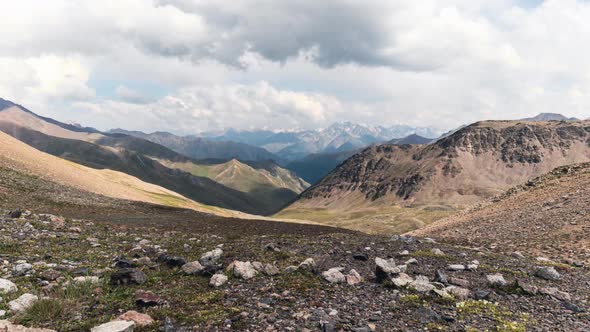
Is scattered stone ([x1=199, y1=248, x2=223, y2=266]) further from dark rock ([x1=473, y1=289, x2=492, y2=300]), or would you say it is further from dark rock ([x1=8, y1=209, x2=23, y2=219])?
dark rock ([x1=8, y1=209, x2=23, y2=219])

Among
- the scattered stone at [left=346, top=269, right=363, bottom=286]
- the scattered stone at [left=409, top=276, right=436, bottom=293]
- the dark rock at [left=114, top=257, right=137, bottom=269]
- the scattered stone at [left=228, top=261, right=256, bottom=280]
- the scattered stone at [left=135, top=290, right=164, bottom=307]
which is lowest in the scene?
the dark rock at [left=114, top=257, right=137, bottom=269]

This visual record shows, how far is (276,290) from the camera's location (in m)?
14.2

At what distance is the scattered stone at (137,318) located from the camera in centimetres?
1072

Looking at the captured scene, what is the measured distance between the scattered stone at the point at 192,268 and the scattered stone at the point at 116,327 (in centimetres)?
598

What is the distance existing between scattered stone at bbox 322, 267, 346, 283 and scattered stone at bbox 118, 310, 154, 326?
297 inches

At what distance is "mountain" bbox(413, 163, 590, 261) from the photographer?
28.1 m

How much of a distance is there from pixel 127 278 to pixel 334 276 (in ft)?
29.3

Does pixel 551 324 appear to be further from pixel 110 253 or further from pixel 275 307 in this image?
pixel 110 253

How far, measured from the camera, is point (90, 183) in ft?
264

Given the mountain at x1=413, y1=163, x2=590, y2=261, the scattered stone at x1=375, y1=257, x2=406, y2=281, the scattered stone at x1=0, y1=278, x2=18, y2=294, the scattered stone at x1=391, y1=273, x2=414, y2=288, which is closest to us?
the scattered stone at x1=0, y1=278, x2=18, y2=294

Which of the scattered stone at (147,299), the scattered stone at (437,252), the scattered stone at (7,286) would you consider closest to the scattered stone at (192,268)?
the scattered stone at (147,299)

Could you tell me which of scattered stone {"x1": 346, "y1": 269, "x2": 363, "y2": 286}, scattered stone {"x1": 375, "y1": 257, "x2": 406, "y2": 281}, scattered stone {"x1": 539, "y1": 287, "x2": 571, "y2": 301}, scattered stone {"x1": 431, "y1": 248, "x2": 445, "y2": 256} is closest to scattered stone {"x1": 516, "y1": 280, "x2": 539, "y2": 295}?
scattered stone {"x1": 539, "y1": 287, "x2": 571, "y2": 301}

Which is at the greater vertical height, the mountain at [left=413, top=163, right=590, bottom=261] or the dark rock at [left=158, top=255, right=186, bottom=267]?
the mountain at [left=413, top=163, right=590, bottom=261]

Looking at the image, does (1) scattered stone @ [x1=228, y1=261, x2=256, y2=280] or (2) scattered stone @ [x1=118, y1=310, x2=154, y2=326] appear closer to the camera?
(2) scattered stone @ [x1=118, y1=310, x2=154, y2=326]
